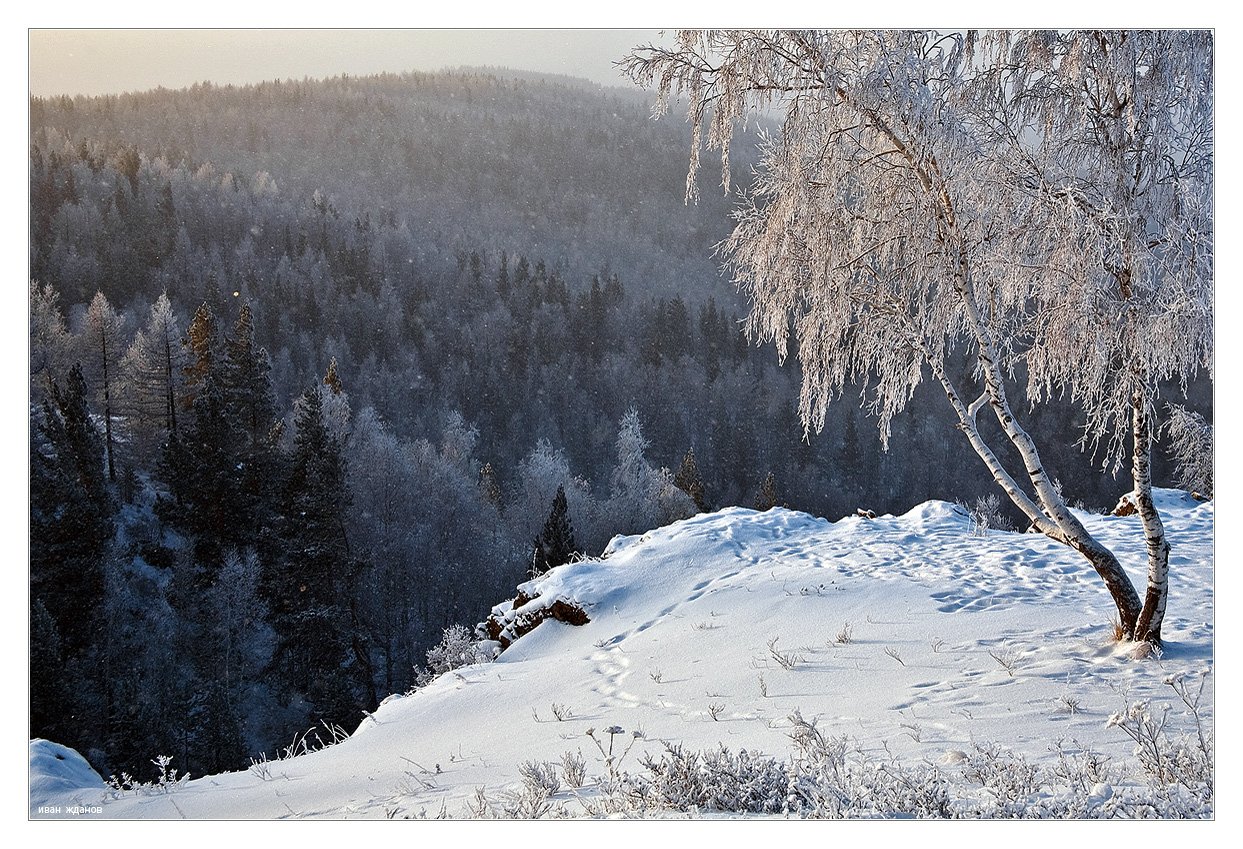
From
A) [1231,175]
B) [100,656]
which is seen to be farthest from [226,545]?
[1231,175]

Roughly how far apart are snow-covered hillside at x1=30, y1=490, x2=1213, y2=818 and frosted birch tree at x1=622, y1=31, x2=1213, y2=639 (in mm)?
964

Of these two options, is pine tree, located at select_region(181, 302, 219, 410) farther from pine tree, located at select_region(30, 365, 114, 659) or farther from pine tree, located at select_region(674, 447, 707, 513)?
pine tree, located at select_region(674, 447, 707, 513)

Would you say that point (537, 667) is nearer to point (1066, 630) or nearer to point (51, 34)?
point (1066, 630)

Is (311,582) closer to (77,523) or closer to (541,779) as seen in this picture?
(77,523)

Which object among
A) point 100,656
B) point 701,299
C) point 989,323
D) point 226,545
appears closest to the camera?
point 989,323

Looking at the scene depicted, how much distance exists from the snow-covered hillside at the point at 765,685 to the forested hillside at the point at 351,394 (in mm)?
2022

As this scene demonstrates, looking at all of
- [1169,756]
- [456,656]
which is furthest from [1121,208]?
[456,656]

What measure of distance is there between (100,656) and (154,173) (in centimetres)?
2495

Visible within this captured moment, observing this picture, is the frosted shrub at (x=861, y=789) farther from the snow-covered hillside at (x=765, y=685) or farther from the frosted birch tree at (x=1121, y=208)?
the frosted birch tree at (x=1121, y=208)

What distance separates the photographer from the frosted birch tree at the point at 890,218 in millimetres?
4785

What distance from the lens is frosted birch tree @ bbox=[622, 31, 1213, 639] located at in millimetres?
4785

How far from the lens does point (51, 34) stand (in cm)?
532

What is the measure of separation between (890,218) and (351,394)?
4372 cm

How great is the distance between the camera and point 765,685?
5.32 metres
